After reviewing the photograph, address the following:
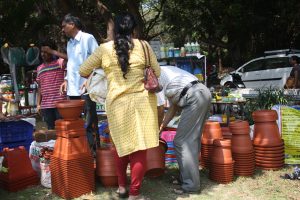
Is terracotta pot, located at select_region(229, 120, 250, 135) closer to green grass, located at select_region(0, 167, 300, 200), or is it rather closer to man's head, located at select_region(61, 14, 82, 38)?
green grass, located at select_region(0, 167, 300, 200)

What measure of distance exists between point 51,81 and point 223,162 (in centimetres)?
235

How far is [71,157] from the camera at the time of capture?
3.63 meters

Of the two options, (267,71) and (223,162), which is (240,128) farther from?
(267,71)

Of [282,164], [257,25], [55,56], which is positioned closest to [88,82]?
[55,56]

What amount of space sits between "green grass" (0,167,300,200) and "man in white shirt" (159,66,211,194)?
17 cm

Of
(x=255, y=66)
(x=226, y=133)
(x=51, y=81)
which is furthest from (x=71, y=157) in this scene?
(x=255, y=66)

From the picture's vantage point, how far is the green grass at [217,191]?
3.80 metres

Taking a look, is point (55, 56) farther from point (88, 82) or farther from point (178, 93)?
point (178, 93)

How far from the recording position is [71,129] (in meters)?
3.68

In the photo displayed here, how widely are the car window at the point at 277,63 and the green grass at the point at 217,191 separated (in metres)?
11.1

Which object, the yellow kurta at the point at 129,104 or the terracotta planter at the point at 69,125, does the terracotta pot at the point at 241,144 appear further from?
the terracotta planter at the point at 69,125

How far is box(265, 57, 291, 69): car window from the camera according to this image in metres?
14.6


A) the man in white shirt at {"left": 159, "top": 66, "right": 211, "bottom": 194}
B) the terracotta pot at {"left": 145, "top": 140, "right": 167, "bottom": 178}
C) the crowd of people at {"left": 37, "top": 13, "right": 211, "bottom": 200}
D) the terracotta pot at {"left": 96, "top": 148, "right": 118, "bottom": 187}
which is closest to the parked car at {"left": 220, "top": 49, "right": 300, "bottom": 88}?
the crowd of people at {"left": 37, "top": 13, "right": 211, "bottom": 200}

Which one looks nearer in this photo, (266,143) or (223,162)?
(223,162)
